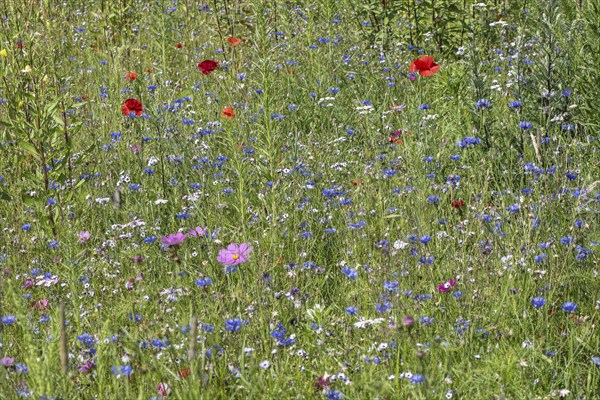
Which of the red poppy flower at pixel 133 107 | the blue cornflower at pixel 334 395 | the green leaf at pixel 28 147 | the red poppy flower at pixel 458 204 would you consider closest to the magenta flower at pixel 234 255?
the blue cornflower at pixel 334 395

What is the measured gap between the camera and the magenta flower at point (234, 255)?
2828mm

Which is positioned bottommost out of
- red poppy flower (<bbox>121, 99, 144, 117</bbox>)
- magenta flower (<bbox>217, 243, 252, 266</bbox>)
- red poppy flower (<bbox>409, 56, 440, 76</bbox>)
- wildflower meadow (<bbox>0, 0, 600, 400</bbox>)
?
wildflower meadow (<bbox>0, 0, 600, 400</bbox>)

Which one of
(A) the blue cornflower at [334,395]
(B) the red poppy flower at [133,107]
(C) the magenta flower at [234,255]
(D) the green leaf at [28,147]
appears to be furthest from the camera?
(B) the red poppy flower at [133,107]

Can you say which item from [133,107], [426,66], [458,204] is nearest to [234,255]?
[458,204]

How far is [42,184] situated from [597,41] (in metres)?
2.81

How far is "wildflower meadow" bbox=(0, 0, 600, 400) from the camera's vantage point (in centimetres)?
235

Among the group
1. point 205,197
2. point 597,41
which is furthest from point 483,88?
point 205,197

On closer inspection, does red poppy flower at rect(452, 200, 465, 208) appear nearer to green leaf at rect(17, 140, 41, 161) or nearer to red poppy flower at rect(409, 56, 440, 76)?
red poppy flower at rect(409, 56, 440, 76)

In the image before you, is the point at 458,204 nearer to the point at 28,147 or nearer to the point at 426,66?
the point at 426,66

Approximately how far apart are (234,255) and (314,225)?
2.21 ft

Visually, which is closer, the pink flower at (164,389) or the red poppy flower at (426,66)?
the pink flower at (164,389)

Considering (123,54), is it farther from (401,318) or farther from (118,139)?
(401,318)

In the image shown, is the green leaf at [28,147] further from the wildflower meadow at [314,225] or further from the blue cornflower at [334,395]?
the blue cornflower at [334,395]

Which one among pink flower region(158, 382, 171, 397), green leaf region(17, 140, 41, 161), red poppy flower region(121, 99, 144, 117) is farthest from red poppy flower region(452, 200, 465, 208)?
green leaf region(17, 140, 41, 161)
